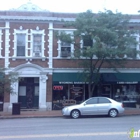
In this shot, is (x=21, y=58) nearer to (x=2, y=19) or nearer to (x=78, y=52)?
(x=2, y=19)

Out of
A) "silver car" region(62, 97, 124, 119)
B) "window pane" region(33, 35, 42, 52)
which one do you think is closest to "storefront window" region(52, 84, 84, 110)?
"window pane" region(33, 35, 42, 52)

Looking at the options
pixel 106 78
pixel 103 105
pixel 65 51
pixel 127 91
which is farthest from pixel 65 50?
pixel 103 105

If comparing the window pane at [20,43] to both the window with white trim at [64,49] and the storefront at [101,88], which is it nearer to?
the window with white trim at [64,49]

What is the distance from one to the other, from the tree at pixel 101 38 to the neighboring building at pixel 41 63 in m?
2.34

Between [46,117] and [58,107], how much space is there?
5148 millimetres

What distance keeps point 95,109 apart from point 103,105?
0.63 meters

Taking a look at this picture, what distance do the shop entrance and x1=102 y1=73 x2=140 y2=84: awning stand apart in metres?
5.93

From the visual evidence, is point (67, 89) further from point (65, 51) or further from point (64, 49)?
point (64, 49)

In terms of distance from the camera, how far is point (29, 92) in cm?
2547

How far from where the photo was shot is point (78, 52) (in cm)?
2200

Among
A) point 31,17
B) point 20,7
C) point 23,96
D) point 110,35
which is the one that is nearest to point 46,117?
point 23,96

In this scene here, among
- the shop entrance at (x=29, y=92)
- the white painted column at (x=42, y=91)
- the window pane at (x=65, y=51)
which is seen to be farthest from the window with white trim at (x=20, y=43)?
the window pane at (x=65, y=51)

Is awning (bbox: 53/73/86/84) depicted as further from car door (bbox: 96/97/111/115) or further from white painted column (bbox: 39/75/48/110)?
car door (bbox: 96/97/111/115)

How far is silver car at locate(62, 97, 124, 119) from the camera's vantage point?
19.2m
